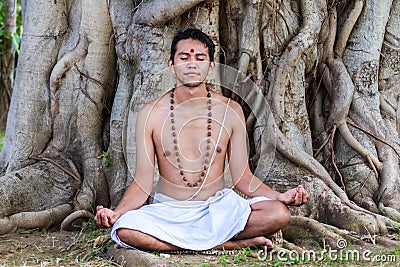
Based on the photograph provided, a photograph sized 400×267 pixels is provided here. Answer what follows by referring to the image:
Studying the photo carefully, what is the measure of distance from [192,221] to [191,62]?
850 millimetres

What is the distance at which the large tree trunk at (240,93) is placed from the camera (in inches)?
165

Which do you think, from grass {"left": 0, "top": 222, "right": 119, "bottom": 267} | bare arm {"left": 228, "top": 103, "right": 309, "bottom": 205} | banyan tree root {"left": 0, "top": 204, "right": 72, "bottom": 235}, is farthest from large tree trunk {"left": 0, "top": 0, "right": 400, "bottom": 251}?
bare arm {"left": 228, "top": 103, "right": 309, "bottom": 205}

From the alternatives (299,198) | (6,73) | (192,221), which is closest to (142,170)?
(192,221)

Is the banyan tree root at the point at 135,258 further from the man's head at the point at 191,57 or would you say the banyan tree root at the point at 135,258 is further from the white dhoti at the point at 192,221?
the man's head at the point at 191,57

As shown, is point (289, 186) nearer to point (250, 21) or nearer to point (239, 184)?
point (239, 184)

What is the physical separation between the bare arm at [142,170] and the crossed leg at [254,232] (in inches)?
7.3

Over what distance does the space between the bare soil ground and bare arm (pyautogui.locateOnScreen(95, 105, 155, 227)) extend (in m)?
0.30

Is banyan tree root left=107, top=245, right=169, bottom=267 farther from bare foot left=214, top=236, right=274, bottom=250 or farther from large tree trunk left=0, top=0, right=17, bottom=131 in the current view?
large tree trunk left=0, top=0, right=17, bottom=131

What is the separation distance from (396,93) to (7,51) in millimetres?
7943

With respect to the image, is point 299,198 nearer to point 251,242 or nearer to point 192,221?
point 251,242

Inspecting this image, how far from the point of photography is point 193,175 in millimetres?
3617

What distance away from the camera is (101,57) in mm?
4625

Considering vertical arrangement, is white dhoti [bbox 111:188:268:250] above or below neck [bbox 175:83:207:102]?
below

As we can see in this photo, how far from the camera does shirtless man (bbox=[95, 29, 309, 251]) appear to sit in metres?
3.36
